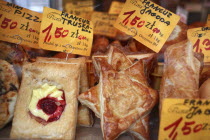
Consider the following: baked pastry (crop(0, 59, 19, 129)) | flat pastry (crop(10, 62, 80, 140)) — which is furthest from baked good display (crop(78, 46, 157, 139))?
baked pastry (crop(0, 59, 19, 129))

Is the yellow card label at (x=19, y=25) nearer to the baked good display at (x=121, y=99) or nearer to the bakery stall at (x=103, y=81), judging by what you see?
the bakery stall at (x=103, y=81)

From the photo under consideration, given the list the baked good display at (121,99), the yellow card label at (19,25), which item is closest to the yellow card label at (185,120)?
the baked good display at (121,99)

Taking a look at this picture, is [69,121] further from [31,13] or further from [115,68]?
[31,13]

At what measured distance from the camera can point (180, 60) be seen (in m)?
1.30

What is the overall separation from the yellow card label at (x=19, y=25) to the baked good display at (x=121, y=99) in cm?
69

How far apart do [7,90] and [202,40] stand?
153 centimetres

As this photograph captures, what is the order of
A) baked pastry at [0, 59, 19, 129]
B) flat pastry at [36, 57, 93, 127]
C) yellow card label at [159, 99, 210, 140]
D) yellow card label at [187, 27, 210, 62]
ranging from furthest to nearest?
1. yellow card label at [187, 27, 210, 62]
2. flat pastry at [36, 57, 93, 127]
3. baked pastry at [0, 59, 19, 129]
4. yellow card label at [159, 99, 210, 140]

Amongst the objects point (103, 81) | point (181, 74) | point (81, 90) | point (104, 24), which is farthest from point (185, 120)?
point (104, 24)

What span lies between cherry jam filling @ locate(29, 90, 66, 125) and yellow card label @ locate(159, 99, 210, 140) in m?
0.64

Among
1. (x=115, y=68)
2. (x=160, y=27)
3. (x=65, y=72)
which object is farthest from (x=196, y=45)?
(x=65, y=72)

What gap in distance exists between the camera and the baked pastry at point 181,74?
1247 mm

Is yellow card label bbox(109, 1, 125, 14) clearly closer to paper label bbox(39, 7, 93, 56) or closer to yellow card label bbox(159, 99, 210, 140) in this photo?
paper label bbox(39, 7, 93, 56)

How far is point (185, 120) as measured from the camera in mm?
1091

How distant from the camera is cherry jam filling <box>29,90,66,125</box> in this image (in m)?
1.32
